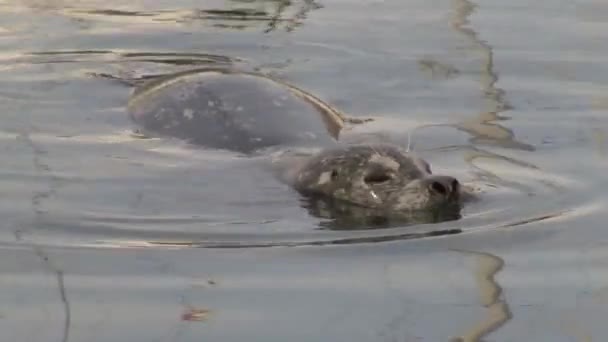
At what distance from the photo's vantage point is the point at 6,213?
20.2ft

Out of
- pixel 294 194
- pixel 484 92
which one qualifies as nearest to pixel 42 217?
pixel 294 194

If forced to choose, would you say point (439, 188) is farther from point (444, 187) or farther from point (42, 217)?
point (42, 217)

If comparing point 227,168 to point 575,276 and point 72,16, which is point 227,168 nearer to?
point 575,276

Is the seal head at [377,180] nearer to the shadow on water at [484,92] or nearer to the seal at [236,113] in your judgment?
the seal at [236,113]

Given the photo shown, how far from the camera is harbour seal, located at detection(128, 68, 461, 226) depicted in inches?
261

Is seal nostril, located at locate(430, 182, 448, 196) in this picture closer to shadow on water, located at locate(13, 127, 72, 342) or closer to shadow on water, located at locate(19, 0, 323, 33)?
shadow on water, located at locate(13, 127, 72, 342)

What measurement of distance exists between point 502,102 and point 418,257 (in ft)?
10.9

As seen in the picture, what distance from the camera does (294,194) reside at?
6.87 m

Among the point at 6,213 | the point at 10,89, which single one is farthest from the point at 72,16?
the point at 6,213

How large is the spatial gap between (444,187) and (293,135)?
62.2 inches

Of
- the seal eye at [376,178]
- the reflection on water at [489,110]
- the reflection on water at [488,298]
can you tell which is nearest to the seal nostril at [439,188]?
the seal eye at [376,178]

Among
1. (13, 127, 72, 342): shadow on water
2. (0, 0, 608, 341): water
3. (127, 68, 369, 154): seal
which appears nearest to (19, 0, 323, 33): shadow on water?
(0, 0, 608, 341): water

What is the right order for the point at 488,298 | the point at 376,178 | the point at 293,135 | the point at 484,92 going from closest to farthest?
the point at 488,298
the point at 376,178
the point at 293,135
the point at 484,92

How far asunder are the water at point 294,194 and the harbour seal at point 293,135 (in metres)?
0.17
